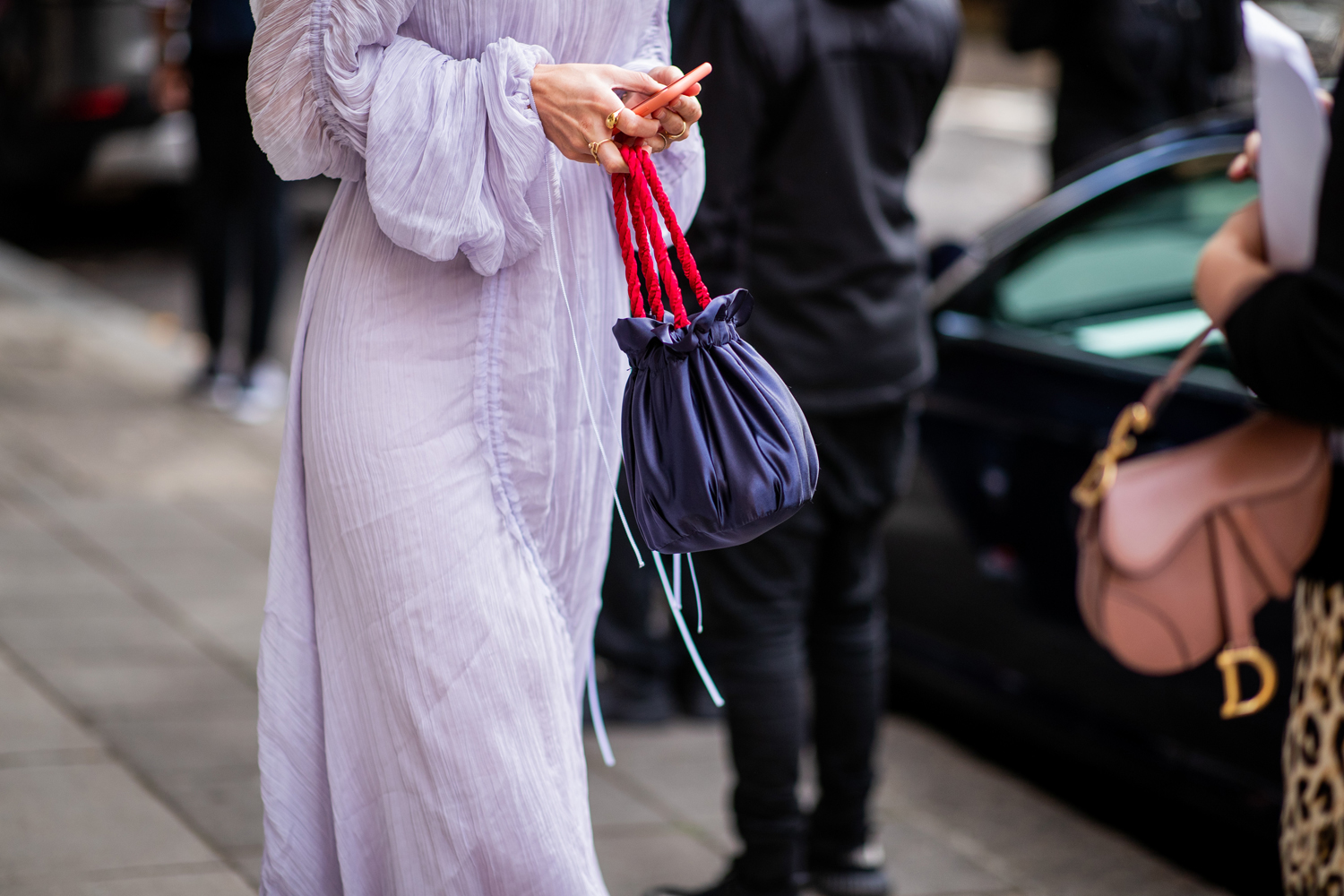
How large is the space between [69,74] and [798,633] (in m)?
7.33

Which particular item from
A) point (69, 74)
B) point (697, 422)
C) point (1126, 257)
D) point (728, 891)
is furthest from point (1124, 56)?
point (69, 74)

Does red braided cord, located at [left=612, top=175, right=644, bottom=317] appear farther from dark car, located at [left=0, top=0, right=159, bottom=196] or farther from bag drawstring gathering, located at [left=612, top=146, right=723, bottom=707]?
dark car, located at [left=0, top=0, right=159, bottom=196]

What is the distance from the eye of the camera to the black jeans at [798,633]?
A: 2918 mm

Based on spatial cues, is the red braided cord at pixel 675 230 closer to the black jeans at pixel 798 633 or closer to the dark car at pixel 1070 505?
the black jeans at pixel 798 633

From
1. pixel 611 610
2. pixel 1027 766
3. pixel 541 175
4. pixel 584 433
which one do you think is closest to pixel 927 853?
pixel 1027 766

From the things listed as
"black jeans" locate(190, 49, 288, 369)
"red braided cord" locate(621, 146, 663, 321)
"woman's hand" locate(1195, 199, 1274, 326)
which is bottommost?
"black jeans" locate(190, 49, 288, 369)

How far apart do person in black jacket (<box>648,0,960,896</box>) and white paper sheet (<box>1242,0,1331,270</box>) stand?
683 mm

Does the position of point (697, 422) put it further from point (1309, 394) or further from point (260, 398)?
point (260, 398)

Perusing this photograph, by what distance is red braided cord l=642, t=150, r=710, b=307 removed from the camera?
189 centimetres

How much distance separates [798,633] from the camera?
299cm

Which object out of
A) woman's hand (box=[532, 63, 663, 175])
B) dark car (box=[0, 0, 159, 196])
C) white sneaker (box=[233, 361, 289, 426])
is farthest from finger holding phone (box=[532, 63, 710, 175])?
dark car (box=[0, 0, 159, 196])

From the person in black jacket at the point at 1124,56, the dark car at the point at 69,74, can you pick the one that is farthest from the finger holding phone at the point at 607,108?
the dark car at the point at 69,74

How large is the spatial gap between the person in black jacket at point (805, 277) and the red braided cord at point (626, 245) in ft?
2.80

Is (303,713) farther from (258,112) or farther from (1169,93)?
(1169,93)
